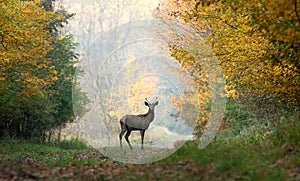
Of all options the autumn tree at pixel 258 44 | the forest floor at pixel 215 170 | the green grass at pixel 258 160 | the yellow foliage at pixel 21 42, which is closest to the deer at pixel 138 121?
the autumn tree at pixel 258 44

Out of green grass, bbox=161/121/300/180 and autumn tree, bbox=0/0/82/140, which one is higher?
autumn tree, bbox=0/0/82/140

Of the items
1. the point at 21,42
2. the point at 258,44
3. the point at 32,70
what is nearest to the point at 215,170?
the point at 258,44

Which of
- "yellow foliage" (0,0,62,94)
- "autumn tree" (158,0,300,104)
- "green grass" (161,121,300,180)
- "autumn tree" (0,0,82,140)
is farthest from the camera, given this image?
"autumn tree" (0,0,82,140)

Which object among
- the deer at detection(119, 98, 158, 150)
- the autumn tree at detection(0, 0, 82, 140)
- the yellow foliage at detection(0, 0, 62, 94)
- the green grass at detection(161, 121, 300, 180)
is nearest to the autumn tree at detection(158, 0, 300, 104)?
the green grass at detection(161, 121, 300, 180)

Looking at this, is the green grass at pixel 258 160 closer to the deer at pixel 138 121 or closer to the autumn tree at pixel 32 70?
the deer at pixel 138 121

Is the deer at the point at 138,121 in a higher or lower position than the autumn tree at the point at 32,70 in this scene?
lower

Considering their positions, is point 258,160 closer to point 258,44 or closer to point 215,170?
point 215,170

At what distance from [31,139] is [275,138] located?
2615cm

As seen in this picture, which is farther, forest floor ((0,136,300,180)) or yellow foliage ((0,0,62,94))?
yellow foliage ((0,0,62,94))

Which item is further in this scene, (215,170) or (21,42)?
(21,42)

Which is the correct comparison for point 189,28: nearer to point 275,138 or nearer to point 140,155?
point 140,155

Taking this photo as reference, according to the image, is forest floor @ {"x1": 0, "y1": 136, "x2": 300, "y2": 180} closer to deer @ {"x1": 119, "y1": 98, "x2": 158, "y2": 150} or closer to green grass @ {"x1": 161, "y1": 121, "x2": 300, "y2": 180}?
green grass @ {"x1": 161, "y1": 121, "x2": 300, "y2": 180}

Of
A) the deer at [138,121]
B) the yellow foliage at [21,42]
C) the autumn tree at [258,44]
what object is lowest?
the deer at [138,121]

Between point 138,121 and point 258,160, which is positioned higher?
point 138,121
